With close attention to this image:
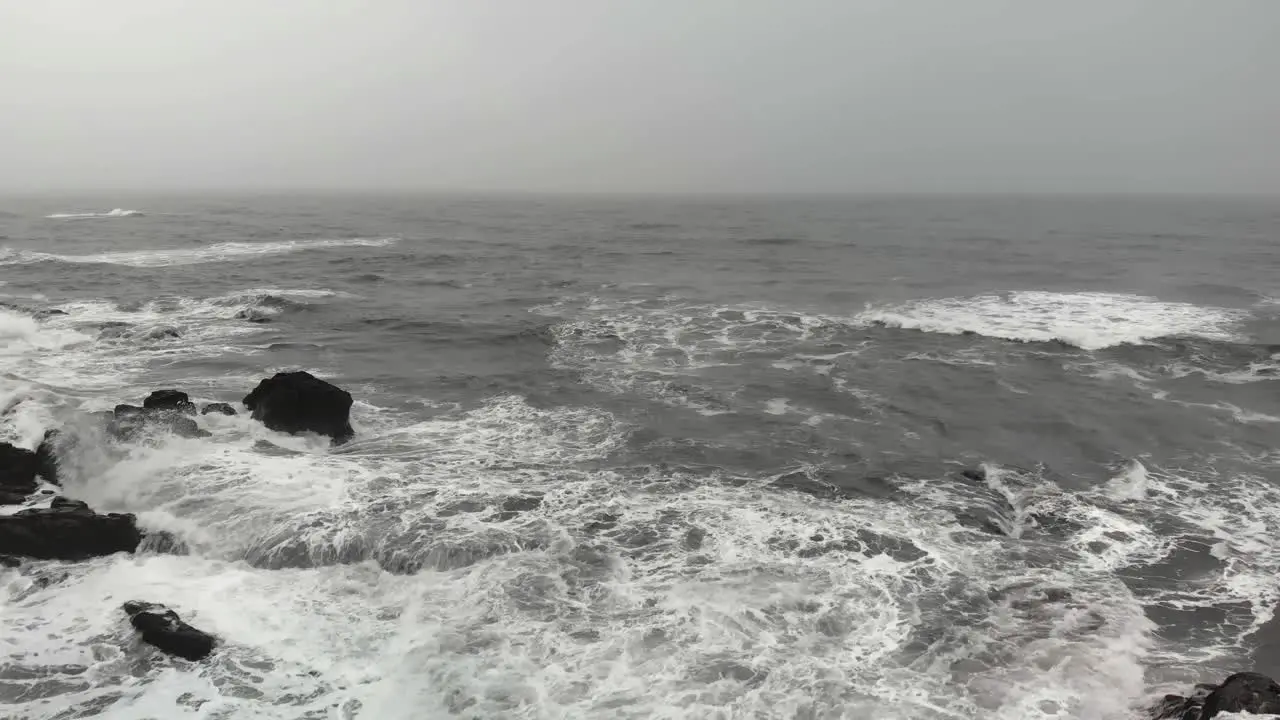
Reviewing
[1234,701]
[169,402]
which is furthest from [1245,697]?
[169,402]

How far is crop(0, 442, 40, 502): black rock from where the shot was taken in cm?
1082

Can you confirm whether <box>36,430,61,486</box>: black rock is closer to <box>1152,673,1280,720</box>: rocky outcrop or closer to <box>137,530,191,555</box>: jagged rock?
<box>137,530,191,555</box>: jagged rock

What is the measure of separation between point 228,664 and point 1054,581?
34.6ft

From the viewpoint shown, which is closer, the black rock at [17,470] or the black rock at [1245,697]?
the black rock at [1245,697]

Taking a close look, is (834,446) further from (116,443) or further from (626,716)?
(116,443)

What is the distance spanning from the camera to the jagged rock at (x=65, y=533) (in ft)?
30.1

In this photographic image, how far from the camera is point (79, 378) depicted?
17141 millimetres

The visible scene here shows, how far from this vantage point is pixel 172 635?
7656 mm

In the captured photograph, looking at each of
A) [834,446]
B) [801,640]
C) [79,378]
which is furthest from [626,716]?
[79,378]


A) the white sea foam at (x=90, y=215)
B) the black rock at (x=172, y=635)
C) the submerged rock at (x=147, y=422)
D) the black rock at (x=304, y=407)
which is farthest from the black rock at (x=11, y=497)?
the white sea foam at (x=90, y=215)

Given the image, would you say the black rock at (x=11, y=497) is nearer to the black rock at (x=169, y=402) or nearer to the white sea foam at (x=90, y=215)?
the black rock at (x=169, y=402)

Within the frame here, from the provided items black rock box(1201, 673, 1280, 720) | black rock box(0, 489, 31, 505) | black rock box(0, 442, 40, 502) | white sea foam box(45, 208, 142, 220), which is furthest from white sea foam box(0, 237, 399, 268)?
black rock box(1201, 673, 1280, 720)

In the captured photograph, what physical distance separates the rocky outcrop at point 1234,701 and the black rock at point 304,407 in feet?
44.6

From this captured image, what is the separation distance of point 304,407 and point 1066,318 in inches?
1048
